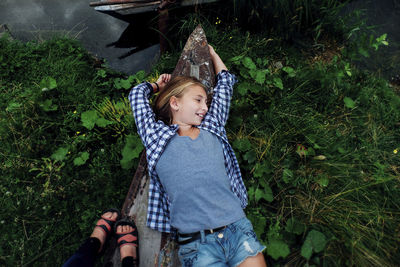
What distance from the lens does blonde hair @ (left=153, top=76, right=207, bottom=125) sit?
2098mm

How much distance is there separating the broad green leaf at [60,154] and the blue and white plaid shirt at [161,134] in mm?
1054

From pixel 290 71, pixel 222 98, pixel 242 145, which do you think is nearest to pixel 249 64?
pixel 290 71

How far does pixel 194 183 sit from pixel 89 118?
161 cm

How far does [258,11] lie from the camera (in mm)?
3404

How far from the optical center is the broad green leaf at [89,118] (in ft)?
8.38

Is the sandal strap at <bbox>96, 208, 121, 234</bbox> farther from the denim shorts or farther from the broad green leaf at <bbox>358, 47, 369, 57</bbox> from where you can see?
the broad green leaf at <bbox>358, 47, 369, 57</bbox>

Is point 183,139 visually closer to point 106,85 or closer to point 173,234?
point 173,234

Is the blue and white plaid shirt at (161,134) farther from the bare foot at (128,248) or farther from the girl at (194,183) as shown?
the bare foot at (128,248)

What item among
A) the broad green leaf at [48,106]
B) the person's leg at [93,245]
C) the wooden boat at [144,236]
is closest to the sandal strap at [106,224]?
the person's leg at [93,245]

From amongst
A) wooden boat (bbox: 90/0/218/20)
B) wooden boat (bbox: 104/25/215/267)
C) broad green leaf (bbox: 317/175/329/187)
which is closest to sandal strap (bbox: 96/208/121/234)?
wooden boat (bbox: 104/25/215/267)

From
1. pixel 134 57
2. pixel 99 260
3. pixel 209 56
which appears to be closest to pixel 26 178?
pixel 99 260

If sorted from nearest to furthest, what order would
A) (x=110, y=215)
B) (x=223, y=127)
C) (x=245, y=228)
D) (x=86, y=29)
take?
(x=245, y=228) < (x=223, y=127) < (x=110, y=215) < (x=86, y=29)

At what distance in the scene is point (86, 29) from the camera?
3.65 meters

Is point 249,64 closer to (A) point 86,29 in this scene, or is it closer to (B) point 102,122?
(B) point 102,122
